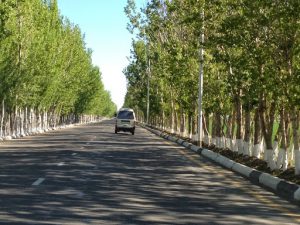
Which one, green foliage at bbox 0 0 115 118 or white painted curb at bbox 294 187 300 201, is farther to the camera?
green foliage at bbox 0 0 115 118

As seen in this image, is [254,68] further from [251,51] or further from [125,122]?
[125,122]

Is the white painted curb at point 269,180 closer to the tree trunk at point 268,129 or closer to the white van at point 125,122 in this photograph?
the tree trunk at point 268,129

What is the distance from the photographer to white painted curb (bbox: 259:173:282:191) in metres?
13.8

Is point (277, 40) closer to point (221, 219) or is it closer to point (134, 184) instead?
point (134, 184)

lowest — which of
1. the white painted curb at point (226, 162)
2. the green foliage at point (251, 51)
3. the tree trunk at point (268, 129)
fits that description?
the white painted curb at point (226, 162)

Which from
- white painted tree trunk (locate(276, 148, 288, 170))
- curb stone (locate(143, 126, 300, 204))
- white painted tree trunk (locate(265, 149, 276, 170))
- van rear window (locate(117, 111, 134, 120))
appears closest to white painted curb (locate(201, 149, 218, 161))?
curb stone (locate(143, 126, 300, 204))

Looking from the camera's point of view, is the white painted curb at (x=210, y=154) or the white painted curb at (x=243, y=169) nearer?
the white painted curb at (x=243, y=169)

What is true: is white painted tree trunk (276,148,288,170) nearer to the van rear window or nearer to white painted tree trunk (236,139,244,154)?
white painted tree trunk (236,139,244,154)

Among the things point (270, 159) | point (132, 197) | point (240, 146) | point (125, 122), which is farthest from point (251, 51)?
point (125, 122)

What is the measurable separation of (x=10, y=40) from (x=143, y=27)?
1770 cm

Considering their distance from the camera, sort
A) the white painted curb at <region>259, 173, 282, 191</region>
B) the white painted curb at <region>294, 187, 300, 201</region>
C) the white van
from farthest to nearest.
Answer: the white van, the white painted curb at <region>259, 173, 282, 191</region>, the white painted curb at <region>294, 187, 300, 201</region>

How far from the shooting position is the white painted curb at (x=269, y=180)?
13.8 m

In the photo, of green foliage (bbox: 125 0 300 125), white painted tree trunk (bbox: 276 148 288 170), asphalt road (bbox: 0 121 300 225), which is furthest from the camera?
white painted tree trunk (bbox: 276 148 288 170)

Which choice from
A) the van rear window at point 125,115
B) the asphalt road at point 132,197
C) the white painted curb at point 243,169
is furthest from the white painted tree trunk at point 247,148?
the van rear window at point 125,115
